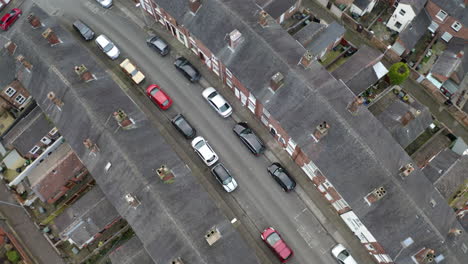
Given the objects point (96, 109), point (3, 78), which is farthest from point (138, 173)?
point (3, 78)

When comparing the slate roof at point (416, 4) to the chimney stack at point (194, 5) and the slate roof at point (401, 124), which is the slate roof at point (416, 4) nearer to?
the slate roof at point (401, 124)

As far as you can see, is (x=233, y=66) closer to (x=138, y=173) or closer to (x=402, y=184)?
(x=138, y=173)

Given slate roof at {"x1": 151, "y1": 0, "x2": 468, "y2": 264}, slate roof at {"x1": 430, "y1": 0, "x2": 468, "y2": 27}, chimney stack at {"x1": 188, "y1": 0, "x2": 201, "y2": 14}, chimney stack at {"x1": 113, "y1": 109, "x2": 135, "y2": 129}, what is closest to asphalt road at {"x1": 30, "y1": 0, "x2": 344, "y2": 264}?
slate roof at {"x1": 151, "y1": 0, "x2": 468, "y2": 264}

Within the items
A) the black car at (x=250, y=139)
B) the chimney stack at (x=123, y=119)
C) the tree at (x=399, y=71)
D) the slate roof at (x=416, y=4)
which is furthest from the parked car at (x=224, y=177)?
the slate roof at (x=416, y=4)

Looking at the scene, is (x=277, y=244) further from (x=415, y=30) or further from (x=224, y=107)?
(x=415, y=30)

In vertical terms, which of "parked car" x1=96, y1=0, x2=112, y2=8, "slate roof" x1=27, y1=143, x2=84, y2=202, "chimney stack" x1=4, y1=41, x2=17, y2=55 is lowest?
"slate roof" x1=27, y1=143, x2=84, y2=202

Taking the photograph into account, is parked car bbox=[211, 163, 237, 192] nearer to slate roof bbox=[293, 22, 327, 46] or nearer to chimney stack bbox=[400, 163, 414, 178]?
chimney stack bbox=[400, 163, 414, 178]
